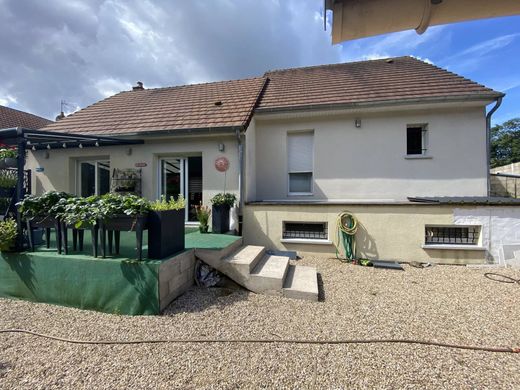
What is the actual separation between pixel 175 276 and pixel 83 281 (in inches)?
48.4

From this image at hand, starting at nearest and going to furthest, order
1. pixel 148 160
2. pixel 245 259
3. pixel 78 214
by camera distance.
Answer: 1. pixel 78 214
2. pixel 245 259
3. pixel 148 160

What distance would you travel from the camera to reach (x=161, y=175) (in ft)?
24.1

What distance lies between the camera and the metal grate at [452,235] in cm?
551

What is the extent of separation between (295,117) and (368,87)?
110 inches

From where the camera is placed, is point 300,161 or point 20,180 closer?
point 20,180

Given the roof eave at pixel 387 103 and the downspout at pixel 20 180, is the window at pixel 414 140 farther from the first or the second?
the downspout at pixel 20 180

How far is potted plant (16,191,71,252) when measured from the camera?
3568 mm

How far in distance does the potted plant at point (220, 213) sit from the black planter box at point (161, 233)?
2.39 m

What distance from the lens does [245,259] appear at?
13.9ft

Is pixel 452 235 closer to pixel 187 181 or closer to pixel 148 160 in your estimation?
pixel 187 181

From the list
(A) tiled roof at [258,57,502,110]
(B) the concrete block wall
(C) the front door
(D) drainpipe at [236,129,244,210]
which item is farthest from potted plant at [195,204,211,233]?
(A) tiled roof at [258,57,502,110]

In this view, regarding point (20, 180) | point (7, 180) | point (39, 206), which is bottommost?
point (39, 206)

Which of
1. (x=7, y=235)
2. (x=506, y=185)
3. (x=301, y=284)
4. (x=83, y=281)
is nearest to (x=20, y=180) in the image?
(x=7, y=235)

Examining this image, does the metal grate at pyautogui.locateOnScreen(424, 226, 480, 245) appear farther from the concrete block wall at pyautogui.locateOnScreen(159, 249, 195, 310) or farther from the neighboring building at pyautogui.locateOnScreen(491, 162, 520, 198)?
the concrete block wall at pyautogui.locateOnScreen(159, 249, 195, 310)
